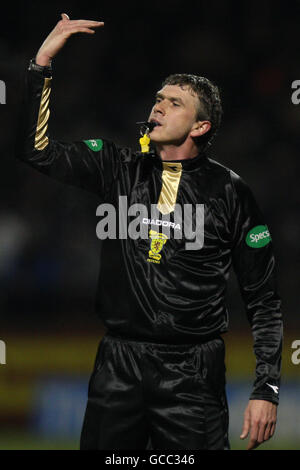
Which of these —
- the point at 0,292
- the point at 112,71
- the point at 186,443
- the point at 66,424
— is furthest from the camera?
the point at 112,71

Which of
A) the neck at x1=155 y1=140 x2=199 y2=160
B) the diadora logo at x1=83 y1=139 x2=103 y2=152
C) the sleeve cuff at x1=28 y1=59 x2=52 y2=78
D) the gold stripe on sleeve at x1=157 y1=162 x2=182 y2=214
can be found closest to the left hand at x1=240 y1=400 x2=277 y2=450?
the gold stripe on sleeve at x1=157 y1=162 x2=182 y2=214

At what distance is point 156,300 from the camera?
230 centimetres

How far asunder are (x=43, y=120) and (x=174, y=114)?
44 centimetres

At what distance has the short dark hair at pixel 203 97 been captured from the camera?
2500 millimetres

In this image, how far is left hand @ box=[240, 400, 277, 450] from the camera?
2.29 meters

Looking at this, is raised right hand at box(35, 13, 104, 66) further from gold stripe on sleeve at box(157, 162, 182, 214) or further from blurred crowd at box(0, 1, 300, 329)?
blurred crowd at box(0, 1, 300, 329)

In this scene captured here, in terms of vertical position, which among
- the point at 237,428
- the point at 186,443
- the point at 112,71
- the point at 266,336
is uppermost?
the point at 112,71

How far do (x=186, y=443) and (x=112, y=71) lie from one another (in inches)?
104

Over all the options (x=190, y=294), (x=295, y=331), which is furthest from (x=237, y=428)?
(x=190, y=294)

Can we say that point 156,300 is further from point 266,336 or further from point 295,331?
point 295,331

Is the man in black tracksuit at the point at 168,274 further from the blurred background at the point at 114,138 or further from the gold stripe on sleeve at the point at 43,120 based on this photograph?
the blurred background at the point at 114,138

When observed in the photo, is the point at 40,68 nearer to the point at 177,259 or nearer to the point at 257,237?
the point at 177,259

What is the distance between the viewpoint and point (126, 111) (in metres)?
4.20

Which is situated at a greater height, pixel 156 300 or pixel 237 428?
pixel 156 300
